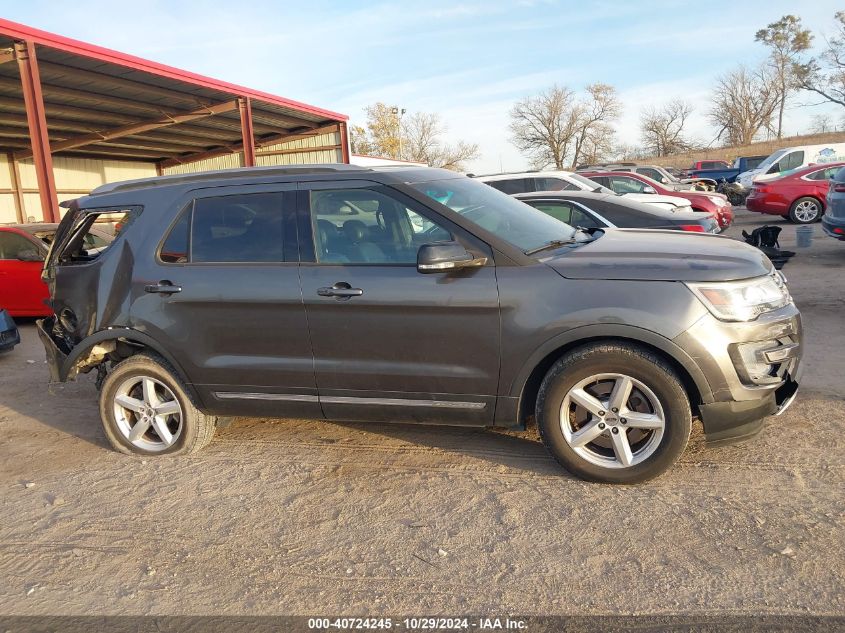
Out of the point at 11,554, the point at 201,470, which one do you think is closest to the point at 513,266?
the point at 201,470

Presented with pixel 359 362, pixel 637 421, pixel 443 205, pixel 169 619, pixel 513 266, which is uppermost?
pixel 443 205

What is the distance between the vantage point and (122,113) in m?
19.9

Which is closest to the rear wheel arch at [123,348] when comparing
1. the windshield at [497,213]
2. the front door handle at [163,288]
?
the front door handle at [163,288]

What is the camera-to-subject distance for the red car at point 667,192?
514 inches

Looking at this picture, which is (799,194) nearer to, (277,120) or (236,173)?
(277,120)

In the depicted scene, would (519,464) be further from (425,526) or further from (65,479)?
(65,479)

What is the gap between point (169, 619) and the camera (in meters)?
2.80

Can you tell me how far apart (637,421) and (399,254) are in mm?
1626

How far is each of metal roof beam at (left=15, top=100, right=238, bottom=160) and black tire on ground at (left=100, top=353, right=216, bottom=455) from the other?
1519 centimetres

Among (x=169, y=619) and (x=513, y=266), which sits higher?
(x=513, y=266)

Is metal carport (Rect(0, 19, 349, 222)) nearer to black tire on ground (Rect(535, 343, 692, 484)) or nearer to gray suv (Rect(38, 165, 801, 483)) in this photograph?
gray suv (Rect(38, 165, 801, 483))

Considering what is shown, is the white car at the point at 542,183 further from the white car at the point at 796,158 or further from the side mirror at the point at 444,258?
the white car at the point at 796,158

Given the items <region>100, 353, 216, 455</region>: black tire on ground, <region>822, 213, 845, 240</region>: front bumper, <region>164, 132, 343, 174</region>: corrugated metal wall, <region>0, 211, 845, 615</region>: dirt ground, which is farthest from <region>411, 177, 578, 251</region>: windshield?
<region>164, 132, 343, 174</region>: corrugated metal wall

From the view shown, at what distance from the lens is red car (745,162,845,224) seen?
16547mm
